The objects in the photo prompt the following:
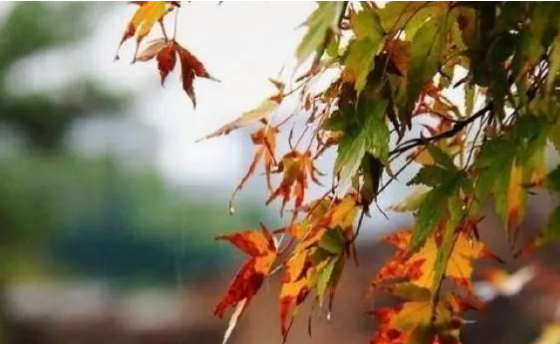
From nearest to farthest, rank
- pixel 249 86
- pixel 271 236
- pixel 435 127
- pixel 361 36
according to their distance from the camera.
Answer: pixel 361 36, pixel 271 236, pixel 435 127, pixel 249 86

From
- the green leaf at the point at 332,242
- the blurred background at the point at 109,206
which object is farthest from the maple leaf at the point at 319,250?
the blurred background at the point at 109,206

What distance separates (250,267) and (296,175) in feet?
0.28

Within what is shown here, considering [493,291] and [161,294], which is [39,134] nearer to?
[161,294]

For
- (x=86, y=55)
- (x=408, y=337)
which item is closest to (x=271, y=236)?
(x=408, y=337)

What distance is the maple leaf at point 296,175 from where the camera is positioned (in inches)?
27.5

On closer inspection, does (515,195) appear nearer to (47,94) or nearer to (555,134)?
(555,134)

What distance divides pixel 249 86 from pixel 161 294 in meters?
0.27

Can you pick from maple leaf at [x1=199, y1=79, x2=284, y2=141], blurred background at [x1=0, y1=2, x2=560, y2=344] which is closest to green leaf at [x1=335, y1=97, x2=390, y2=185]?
maple leaf at [x1=199, y1=79, x2=284, y2=141]

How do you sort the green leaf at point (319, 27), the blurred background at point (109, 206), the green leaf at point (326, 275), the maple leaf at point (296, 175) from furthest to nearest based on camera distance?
the blurred background at point (109, 206), the maple leaf at point (296, 175), the green leaf at point (326, 275), the green leaf at point (319, 27)

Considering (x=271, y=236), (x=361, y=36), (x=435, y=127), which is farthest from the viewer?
(x=435, y=127)

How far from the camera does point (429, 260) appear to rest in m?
0.69

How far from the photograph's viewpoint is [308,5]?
2.97ft

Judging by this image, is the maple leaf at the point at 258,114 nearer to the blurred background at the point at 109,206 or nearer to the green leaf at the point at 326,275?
the green leaf at the point at 326,275

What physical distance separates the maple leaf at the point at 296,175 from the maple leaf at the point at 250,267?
0.04m
